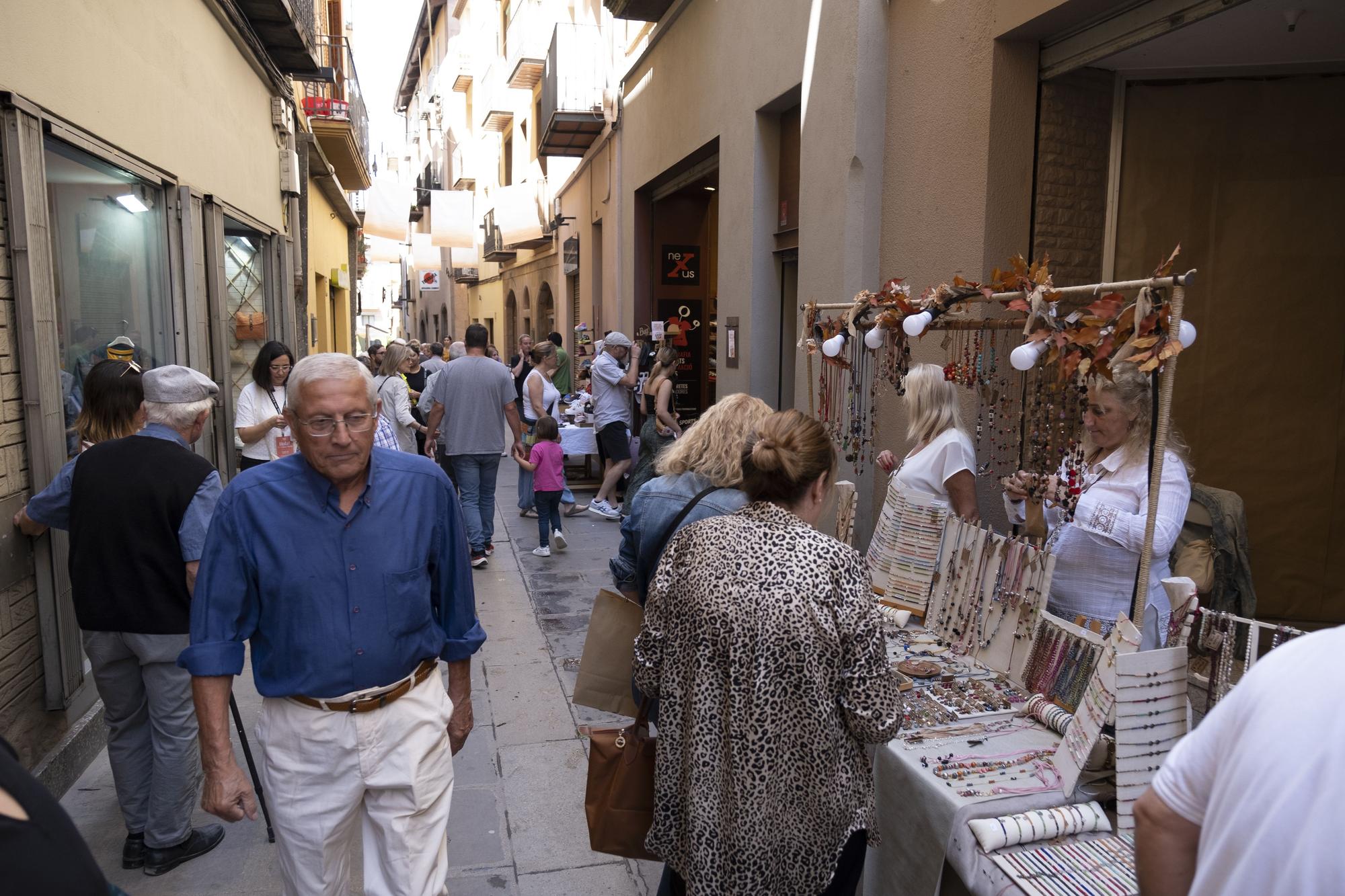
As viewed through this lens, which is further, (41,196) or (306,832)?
(41,196)

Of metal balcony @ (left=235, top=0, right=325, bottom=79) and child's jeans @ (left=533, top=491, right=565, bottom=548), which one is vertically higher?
metal balcony @ (left=235, top=0, right=325, bottom=79)

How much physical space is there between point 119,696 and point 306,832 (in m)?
1.48

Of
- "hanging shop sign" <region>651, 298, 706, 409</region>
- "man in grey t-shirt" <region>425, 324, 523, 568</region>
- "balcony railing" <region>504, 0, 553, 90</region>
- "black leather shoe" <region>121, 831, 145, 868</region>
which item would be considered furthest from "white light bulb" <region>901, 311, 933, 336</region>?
"balcony railing" <region>504, 0, 553, 90</region>

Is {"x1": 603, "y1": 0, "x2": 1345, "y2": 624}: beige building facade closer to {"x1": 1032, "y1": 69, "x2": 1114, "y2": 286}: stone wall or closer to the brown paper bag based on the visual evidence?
{"x1": 1032, "y1": 69, "x2": 1114, "y2": 286}: stone wall

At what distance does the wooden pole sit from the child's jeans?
5.75m

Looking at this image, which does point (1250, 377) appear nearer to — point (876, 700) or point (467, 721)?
point (876, 700)

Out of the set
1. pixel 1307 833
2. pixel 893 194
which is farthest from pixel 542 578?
pixel 1307 833

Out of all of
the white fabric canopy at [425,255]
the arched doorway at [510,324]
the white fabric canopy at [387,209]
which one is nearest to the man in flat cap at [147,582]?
the white fabric canopy at [387,209]

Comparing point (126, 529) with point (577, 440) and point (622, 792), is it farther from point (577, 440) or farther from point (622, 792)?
point (577, 440)

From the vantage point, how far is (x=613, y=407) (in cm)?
960

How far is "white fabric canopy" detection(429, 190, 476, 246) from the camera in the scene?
20.4 m

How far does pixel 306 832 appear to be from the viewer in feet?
7.91

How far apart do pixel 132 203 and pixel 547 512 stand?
382 cm

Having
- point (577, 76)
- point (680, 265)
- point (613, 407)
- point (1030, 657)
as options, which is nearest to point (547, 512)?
point (613, 407)
